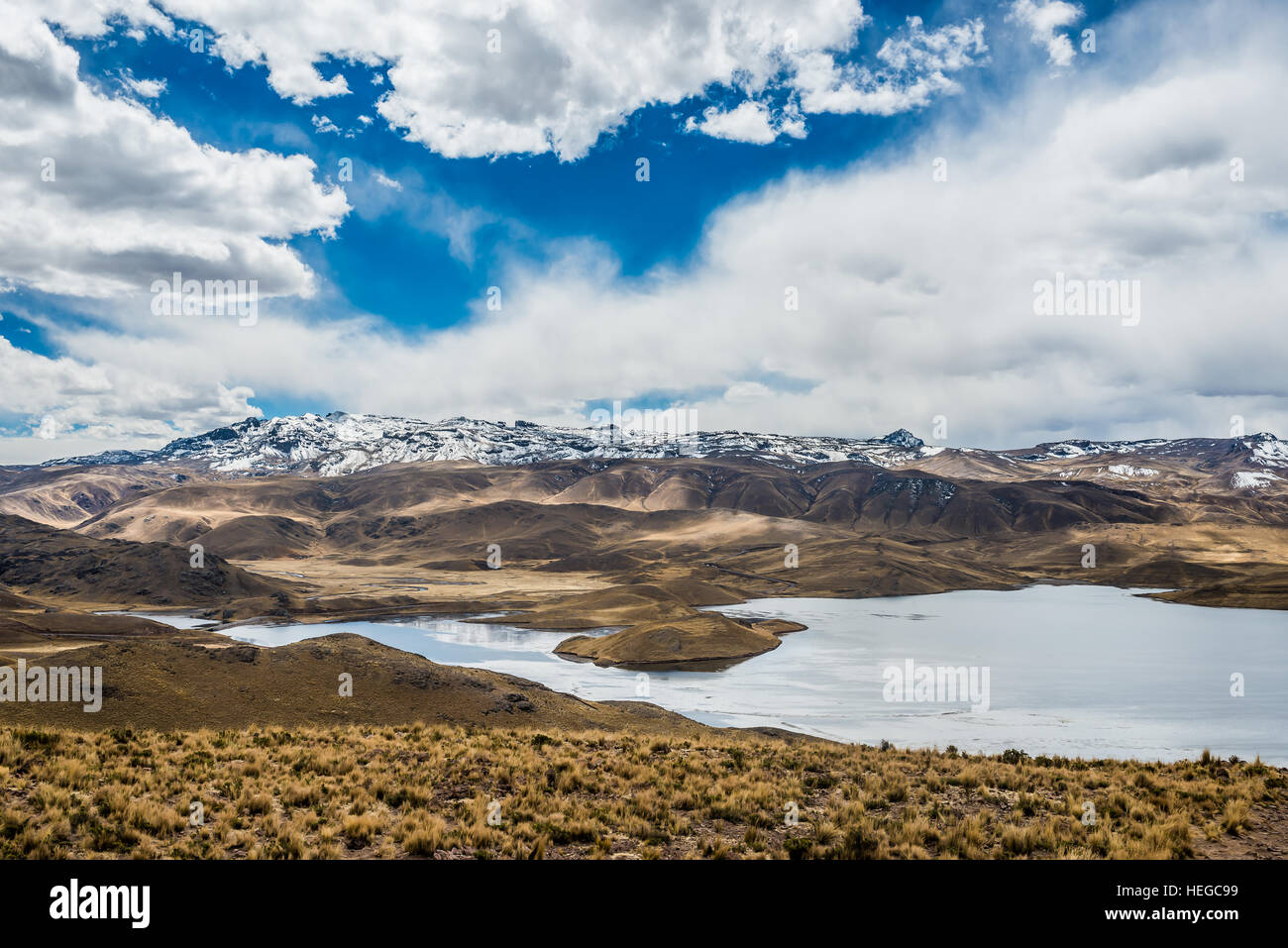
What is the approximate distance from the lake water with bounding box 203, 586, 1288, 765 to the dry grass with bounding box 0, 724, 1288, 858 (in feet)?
95.5

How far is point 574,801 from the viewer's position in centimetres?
1530

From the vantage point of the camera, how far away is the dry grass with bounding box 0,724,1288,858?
40.7 feet

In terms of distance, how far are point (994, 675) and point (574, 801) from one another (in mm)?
68070
